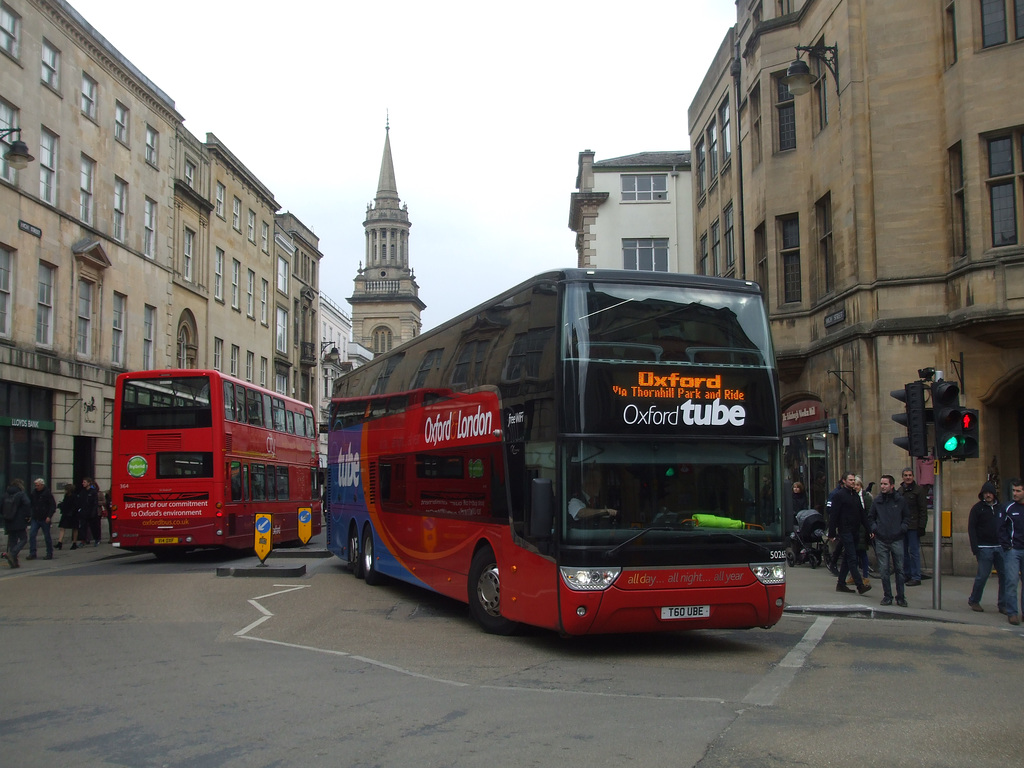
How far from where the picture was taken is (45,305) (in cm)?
2991

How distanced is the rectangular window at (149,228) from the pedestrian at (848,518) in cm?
2865

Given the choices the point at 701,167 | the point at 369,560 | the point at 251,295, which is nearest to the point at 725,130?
the point at 701,167

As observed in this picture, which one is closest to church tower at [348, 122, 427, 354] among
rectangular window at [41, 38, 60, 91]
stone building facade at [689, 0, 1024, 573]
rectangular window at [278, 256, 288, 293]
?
rectangular window at [278, 256, 288, 293]

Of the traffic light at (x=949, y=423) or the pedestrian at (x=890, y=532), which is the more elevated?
the traffic light at (x=949, y=423)

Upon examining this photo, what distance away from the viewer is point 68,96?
3119 centimetres

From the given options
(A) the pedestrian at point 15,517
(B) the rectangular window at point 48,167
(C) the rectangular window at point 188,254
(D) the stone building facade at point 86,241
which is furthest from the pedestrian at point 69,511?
(C) the rectangular window at point 188,254

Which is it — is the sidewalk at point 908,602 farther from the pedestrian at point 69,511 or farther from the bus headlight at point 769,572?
the pedestrian at point 69,511

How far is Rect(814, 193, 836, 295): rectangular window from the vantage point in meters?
22.2

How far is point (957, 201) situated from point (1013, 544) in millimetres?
8321

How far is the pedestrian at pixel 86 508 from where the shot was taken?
26.9 metres

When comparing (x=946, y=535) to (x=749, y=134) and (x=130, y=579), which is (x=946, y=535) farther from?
(x=130, y=579)

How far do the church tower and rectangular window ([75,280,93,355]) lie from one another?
8908 centimetres

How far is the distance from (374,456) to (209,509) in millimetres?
6289

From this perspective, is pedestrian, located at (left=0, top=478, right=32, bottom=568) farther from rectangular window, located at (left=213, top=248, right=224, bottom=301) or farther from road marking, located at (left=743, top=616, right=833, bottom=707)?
rectangular window, located at (left=213, top=248, right=224, bottom=301)
